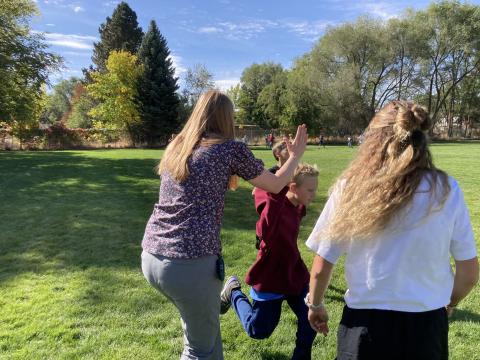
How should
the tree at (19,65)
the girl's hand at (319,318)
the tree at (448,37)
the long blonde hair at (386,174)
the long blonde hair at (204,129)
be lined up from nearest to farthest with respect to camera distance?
the long blonde hair at (386,174) → the girl's hand at (319,318) → the long blonde hair at (204,129) → the tree at (19,65) → the tree at (448,37)

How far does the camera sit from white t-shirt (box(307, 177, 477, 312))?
72.4 inches

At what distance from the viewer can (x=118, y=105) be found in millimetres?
43406

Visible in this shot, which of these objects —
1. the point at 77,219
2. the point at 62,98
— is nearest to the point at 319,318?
the point at 77,219

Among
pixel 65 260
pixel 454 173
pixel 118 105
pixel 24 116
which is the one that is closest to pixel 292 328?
pixel 65 260

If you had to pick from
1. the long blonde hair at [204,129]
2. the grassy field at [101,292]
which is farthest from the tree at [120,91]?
the long blonde hair at [204,129]

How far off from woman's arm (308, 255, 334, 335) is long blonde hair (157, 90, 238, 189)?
0.88 meters

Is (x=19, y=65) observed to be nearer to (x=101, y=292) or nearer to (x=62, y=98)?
(x=101, y=292)

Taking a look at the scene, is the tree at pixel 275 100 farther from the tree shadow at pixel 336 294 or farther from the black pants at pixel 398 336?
the black pants at pixel 398 336

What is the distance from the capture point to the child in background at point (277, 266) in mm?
3365

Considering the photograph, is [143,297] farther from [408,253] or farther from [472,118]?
[472,118]

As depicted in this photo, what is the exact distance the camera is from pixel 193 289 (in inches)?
92.0

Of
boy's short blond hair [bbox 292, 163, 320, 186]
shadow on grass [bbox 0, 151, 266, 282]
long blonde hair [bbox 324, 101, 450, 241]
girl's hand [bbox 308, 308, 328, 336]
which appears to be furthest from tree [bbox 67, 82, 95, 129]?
long blonde hair [bbox 324, 101, 450, 241]

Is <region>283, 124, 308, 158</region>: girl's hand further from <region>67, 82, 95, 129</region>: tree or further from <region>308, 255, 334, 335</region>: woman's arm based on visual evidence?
<region>67, 82, 95, 129</region>: tree

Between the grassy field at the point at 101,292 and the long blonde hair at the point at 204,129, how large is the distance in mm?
1957
